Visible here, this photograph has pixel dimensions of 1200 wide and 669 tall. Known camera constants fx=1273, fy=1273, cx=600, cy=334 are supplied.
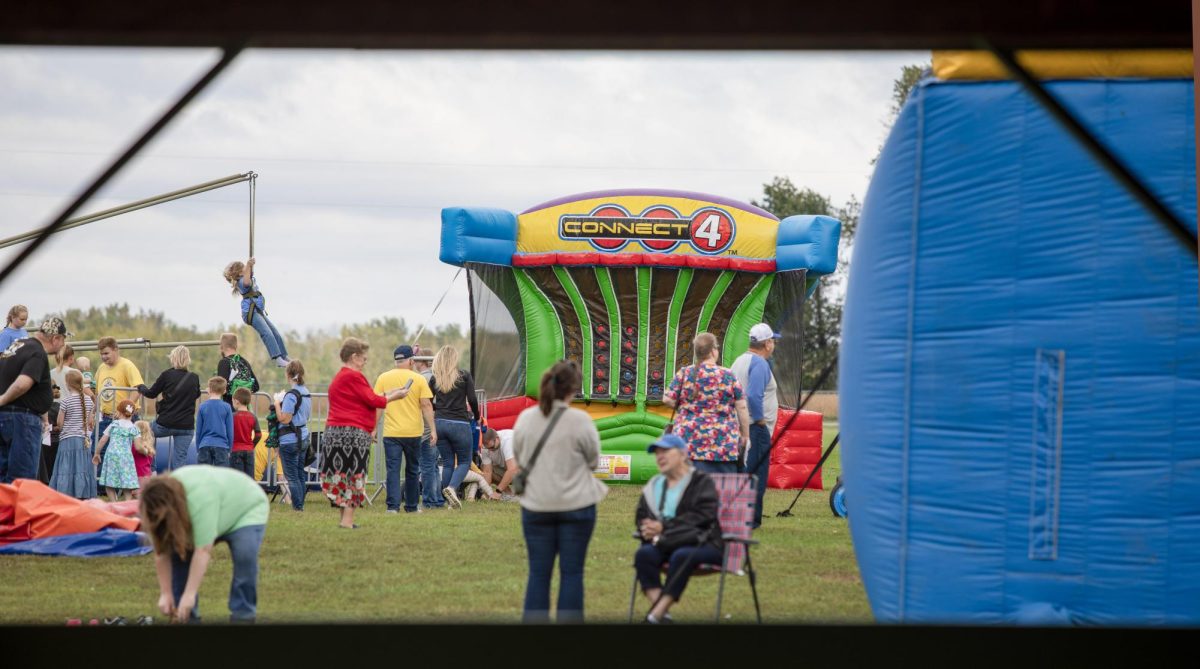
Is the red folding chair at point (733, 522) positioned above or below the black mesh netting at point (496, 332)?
below

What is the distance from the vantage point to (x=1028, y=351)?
4816 millimetres

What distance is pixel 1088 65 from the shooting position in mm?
4902

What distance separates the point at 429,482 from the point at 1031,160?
619 cm

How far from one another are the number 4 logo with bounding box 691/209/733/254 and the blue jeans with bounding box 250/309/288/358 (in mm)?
3958

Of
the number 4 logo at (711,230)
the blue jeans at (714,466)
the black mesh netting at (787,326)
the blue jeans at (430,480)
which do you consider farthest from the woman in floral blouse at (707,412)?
the black mesh netting at (787,326)

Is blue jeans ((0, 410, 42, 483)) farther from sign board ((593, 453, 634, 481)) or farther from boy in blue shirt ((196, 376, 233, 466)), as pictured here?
sign board ((593, 453, 634, 481))

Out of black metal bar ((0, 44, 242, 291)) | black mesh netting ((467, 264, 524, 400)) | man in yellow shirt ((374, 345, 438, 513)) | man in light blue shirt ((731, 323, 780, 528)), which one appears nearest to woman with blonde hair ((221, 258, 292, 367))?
man in yellow shirt ((374, 345, 438, 513))

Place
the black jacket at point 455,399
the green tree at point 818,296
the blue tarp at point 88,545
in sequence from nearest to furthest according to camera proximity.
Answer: the blue tarp at point 88,545 → the black jacket at point 455,399 → the green tree at point 818,296

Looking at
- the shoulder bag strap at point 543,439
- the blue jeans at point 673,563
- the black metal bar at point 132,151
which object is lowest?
the blue jeans at point 673,563

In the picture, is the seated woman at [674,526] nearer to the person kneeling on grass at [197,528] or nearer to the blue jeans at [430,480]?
the person kneeling on grass at [197,528]

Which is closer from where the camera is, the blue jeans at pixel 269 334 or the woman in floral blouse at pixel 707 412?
the woman in floral blouse at pixel 707 412

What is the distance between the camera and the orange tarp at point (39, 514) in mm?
7738

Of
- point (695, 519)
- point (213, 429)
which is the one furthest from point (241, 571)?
point (213, 429)

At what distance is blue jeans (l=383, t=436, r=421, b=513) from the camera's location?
929 centimetres
